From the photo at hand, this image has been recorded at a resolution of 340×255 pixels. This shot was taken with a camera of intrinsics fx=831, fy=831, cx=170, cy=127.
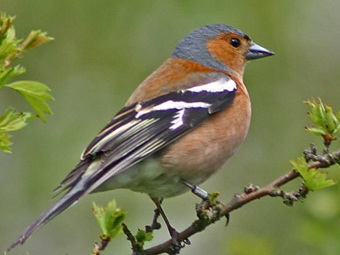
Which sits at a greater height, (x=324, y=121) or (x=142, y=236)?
(x=324, y=121)

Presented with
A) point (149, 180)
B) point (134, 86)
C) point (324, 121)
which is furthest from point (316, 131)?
point (134, 86)

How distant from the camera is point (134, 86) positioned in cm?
932

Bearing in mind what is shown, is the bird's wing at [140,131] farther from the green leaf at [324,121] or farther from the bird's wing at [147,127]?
the green leaf at [324,121]

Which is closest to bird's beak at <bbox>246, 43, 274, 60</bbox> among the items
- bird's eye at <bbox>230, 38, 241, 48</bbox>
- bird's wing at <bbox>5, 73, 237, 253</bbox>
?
bird's eye at <bbox>230, 38, 241, 48</bbox>

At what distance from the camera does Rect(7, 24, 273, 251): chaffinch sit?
474 centimetres

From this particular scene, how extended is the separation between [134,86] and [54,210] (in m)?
5.24

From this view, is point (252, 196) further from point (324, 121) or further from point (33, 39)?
point (33, 39)

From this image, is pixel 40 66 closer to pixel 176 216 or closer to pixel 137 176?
pixel 176 216

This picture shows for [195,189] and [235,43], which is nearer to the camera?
A: [195,189]

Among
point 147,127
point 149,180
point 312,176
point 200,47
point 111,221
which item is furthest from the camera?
point 200,47

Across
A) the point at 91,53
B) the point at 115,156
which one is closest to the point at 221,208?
the point at 115,156

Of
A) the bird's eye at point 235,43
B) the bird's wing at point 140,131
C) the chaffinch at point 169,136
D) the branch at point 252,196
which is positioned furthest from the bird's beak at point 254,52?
the branch at point 252,196

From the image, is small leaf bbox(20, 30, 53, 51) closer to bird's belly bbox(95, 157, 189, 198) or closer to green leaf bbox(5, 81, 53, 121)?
green leaf bbox(5, 81, 53, 121)

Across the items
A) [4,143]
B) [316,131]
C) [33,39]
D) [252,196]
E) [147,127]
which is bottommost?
[252,196]
